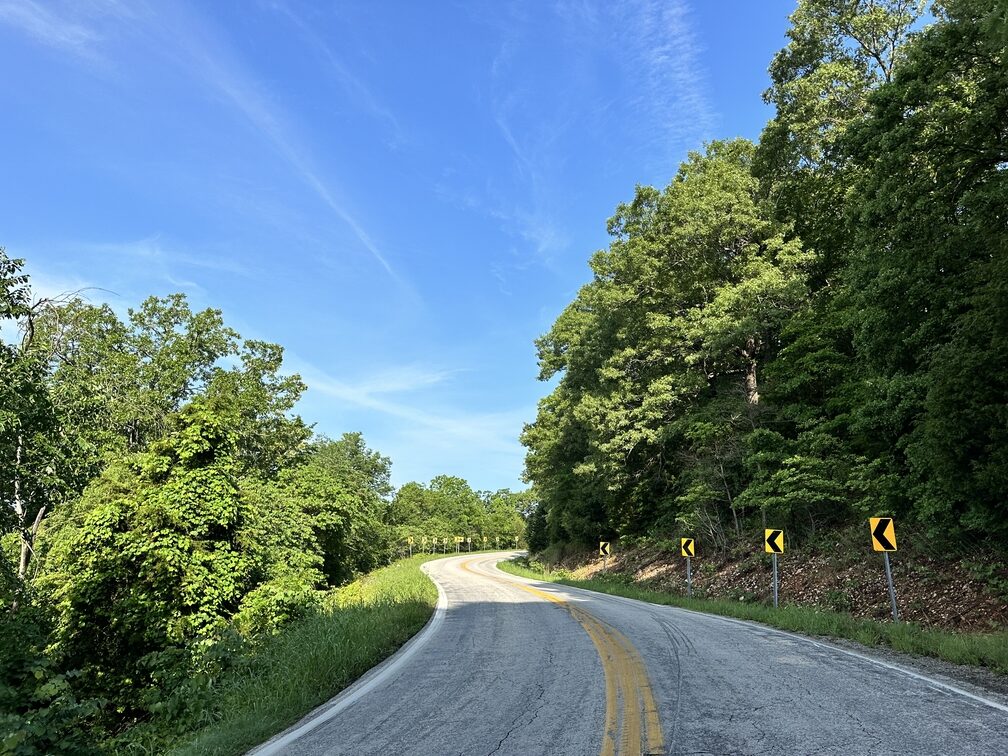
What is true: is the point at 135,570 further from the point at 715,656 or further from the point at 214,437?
the point at 715,656

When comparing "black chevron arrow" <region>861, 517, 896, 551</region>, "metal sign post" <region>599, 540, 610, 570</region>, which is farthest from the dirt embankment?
"metal sign post" <region>599, 540, 610, 570</region>

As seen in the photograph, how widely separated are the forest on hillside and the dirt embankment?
0.85m

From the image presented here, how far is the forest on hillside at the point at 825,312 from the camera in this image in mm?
11094

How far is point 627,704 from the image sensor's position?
5.06 meters

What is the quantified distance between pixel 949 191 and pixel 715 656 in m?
10.8

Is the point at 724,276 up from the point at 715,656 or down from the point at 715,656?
up

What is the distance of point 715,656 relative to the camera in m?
7.18

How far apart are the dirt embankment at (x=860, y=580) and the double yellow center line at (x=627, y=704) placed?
7.39 metres

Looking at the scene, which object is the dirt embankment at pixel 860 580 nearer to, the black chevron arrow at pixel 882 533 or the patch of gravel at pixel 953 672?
the black chevron arrow at pixel 882 533

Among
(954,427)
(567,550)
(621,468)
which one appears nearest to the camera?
Result: (954,427)

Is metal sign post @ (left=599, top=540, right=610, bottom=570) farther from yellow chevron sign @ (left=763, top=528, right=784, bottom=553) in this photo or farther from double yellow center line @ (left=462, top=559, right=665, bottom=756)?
double yellow center line @ (left=462, top=559, right=665, bottom=756)

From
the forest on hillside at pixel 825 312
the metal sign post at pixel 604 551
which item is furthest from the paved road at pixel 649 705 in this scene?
the metal sign post at pixel 604 551

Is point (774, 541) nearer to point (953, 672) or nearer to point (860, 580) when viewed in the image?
point (860, 580)

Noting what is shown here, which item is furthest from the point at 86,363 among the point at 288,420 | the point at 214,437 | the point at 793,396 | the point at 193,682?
the point at 793,396
